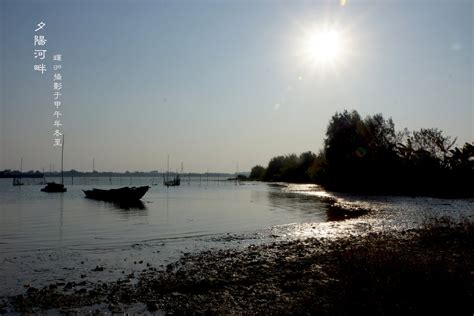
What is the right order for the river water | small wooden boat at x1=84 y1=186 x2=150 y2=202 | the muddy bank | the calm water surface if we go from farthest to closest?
small wooden boat at x1=84 y1=186 x2=150 y2=202 → the calm water surface → the river water → the muddy bank

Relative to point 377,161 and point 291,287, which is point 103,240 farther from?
point 377,161

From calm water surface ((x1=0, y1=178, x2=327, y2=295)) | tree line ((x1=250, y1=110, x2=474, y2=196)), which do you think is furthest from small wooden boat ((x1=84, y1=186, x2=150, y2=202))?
tree line ((x1=250, y1=110, x2=474, y2=196))

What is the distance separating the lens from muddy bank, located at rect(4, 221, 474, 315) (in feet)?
30.3

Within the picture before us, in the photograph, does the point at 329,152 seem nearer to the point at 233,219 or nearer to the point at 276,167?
the point at 233,219

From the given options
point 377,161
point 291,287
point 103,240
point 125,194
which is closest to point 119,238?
point 103,240

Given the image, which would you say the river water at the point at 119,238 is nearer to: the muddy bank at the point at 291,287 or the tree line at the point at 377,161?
the muddy bank at the point at 291,287

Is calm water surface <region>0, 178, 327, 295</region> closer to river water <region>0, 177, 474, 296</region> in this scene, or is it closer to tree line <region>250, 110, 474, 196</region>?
river water <region>0, 177, 474, 296</region>

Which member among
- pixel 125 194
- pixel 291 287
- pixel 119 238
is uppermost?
pixel 125 194

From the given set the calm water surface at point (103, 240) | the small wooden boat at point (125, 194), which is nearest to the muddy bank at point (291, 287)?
the calm water surface at point (103, 240)

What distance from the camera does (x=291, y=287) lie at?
37.9ft

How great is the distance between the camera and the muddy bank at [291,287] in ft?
30.3

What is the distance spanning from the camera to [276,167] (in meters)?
183

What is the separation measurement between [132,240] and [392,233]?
1493cm

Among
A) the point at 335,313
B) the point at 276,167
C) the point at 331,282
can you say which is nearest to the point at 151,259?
the point at 331,282
